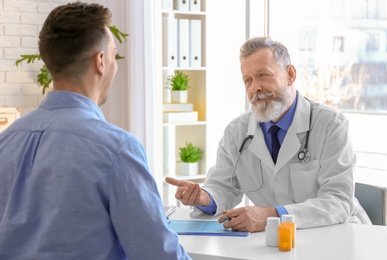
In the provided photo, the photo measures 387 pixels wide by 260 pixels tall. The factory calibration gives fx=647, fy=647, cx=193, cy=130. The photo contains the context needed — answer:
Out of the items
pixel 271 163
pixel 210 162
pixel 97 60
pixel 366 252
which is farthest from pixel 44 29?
pixel 210 162

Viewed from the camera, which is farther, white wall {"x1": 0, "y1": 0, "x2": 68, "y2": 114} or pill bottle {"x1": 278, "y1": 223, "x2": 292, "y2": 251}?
white wall {"x1": 0, "y1": 0, "x2": 68, "y2": 114}

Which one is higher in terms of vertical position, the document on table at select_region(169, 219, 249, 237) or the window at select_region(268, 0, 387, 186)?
the window at select_region(268, 0, 387, 186)

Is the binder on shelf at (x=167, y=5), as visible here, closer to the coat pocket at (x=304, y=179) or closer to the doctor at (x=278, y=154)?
the doctor at (x=278, y=154)

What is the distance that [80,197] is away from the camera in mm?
1366

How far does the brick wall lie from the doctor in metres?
2.28

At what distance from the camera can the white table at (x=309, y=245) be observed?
1934 millimetres

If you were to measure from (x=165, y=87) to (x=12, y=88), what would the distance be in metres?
1.13

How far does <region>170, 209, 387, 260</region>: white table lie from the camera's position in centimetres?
193

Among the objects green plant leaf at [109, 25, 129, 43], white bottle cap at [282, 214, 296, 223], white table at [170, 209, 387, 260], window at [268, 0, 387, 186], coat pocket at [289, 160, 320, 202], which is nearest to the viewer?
white table at [170, 209, 387, 260]

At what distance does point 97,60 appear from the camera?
1481 mm

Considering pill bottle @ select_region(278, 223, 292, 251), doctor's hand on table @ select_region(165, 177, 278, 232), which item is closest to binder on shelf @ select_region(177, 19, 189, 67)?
doctor's hand on table @ select_region(165, 177, 278, 232)

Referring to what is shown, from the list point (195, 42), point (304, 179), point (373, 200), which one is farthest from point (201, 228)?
point (195, 42)

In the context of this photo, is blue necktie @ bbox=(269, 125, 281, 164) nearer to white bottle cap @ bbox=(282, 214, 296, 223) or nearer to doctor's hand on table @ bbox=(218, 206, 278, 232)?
doctor's hand on table @ bbox=(218, 206, 278, 232)

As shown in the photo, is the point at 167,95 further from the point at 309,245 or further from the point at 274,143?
the point at 309,245
